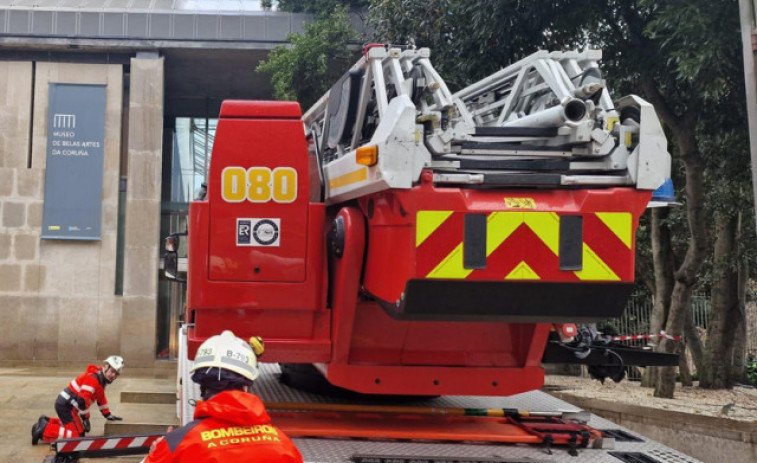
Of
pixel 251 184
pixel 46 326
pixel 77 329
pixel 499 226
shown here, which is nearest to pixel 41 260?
pixel 46 326

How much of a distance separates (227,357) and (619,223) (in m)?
2.43

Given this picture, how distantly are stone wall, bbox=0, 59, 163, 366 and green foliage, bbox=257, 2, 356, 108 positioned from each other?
6.22 m

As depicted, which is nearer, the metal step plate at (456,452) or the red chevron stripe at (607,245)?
the red chevron stripe at (607,245)

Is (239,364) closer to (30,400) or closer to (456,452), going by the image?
(456,452)

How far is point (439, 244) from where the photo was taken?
430 cm

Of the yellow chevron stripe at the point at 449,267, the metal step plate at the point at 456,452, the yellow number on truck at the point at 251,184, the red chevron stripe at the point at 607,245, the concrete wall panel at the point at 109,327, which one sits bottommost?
the concrete wall panel at the point at 109,327

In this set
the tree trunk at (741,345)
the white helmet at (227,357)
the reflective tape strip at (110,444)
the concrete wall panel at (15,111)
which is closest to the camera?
the white helmet at (227,357)

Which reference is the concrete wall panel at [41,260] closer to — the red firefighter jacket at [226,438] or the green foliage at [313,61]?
the green foliage at [313,61]

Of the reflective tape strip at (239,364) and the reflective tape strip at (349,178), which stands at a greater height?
the reflective tape strip at (349,178)

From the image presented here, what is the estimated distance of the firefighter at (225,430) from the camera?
2611 millimetres

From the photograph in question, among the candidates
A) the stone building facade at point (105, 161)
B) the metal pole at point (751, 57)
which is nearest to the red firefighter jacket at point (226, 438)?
the metal pole at point (751, 57)

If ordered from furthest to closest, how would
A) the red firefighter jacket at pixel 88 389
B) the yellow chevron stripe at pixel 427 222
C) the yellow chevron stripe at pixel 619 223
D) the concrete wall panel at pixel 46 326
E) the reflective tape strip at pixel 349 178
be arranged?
the concrete wall panel at pixel 46 326
the red firefighter jacket at pixel 88 389
the reflective tape strip at pixel 349 178
the yellow chevron stripe at pixel 619 223
the yellow chevron stripe at pixel 427 222

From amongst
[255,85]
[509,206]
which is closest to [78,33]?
[255,85]

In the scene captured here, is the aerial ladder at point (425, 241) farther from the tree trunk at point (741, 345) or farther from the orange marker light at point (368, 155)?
the tree trunk at point (741, 345)
